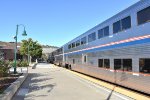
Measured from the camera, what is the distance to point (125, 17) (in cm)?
1516

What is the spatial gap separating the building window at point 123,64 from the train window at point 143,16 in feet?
7.04

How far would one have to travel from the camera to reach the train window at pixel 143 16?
12.5 meters

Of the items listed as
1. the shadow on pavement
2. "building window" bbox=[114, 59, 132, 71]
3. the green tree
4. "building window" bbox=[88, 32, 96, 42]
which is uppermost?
the green tree

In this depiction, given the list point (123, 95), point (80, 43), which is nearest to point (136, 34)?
point (123, 95)

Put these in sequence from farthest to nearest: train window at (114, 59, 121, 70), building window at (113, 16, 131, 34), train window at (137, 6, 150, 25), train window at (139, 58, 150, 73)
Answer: train window at (114, 59, 121, 70) < building window at (113, 16, 131, 34) < train window at (137, 6, 150, 25) < train window at (139, 58, 150, 73)

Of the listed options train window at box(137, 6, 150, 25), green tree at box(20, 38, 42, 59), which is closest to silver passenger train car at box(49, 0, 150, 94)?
train window at box(137, 6, 150, 25)

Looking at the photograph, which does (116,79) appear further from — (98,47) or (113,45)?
(98,47)

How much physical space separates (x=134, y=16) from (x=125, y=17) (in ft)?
4.17

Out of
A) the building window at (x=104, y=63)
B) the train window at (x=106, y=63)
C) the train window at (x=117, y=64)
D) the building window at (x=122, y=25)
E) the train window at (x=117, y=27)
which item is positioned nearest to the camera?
the building window at (x=122, y=25)

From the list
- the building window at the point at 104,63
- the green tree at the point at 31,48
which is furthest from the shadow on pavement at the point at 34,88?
the green tree at the point at 31,48

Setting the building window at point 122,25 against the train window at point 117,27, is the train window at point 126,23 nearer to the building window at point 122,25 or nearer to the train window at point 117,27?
the building window at point 122,25

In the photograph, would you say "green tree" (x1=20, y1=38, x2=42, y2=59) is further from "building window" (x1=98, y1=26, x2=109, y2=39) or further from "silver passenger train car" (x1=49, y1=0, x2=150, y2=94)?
"building window" (x1=98, y1=26, x2=109, y2=39)

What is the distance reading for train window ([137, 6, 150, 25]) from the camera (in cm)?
1252

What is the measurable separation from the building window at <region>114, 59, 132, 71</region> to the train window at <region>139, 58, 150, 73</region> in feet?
4.53
